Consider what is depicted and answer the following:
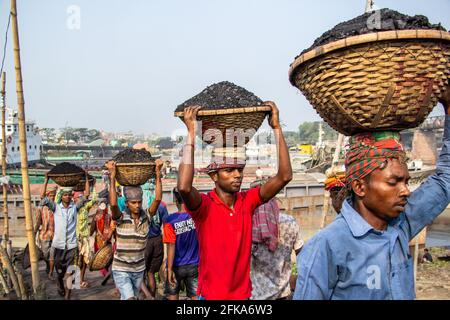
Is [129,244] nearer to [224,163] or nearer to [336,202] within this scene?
[224,163]

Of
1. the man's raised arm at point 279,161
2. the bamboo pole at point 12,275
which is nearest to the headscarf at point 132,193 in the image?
the man's raised arm at point 279,161

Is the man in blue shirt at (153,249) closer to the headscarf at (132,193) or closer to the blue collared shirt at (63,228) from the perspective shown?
the headscarf at (132,193)

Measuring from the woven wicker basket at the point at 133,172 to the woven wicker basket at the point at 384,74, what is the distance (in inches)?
118

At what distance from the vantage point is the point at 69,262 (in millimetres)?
6160

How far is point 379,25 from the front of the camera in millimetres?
1789

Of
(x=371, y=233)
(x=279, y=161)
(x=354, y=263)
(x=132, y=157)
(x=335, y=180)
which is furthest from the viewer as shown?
(x=132, y=157)

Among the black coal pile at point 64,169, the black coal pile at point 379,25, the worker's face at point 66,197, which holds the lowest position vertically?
the worker's face at point 66,197

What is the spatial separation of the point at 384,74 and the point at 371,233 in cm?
71

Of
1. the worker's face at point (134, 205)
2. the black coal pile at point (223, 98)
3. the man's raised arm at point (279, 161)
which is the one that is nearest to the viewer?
the man's raised arm at point (279, 161)

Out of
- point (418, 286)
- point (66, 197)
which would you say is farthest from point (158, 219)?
point (418, 286)

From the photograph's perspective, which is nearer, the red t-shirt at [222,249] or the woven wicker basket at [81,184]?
the red t-shirt at [222,249]

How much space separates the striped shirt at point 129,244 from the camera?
14.0ft
